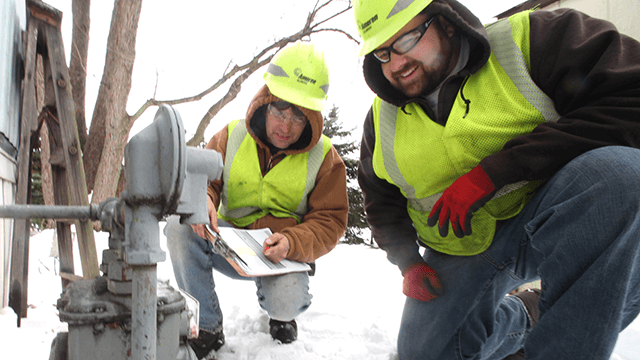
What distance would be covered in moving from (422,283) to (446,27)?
1013mm

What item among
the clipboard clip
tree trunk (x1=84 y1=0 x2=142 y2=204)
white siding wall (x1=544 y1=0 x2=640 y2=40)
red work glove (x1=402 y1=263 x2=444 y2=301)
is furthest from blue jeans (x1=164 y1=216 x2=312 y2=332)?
tree trunk (x1=84 y1=0 x2=142 y2=204)

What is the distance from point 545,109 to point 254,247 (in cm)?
126

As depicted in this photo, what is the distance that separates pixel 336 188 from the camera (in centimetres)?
194

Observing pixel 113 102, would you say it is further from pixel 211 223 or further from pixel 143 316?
pixel 143 316

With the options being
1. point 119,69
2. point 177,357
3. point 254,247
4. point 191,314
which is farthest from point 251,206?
point 119,69

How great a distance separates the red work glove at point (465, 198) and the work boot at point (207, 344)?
116 cm

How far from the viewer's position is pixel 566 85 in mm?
1104

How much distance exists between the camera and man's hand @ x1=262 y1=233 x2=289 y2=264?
63.6 inches

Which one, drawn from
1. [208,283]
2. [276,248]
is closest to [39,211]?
[276,248]

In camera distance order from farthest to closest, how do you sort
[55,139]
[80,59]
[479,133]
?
1. [80,59]
2. [55,139]
3. [479,133]

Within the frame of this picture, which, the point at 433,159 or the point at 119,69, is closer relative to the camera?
the point at 433,159

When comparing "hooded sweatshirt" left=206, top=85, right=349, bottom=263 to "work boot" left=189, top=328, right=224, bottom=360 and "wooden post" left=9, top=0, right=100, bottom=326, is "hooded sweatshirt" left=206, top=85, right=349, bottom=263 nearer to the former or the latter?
"work boot" left=189, top=328, right=224, bottom=360

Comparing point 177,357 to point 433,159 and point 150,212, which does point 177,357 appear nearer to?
point 150,212

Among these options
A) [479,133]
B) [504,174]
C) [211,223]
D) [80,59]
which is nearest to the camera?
[504,174]
